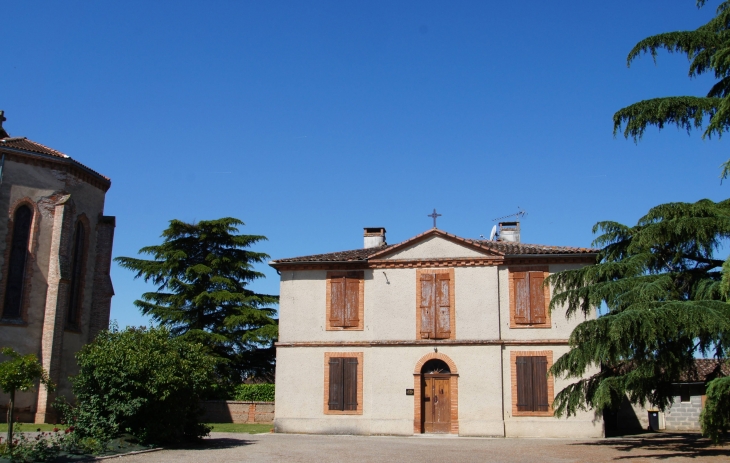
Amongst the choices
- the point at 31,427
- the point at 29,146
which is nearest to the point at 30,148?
the point at 29,146

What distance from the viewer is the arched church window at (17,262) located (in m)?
23.6

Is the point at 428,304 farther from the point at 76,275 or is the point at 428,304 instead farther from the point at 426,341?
the point at 76,275

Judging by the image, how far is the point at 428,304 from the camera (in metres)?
23.1

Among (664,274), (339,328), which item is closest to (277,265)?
(339,328)

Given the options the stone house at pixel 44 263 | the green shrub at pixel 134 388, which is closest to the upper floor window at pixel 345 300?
the green shrub at pixel 134 388

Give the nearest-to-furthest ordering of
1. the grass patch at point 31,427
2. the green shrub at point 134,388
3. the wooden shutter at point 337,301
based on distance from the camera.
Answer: the green shrub at point 134,388, the grass patch at point 31,427, the wooden shutter at point 337,301

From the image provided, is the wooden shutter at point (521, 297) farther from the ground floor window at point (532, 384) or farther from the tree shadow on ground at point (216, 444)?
the tree shadow on ground at point (216, 444)

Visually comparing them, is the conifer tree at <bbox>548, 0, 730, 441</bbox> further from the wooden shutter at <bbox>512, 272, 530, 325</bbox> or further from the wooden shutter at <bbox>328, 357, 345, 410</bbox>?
the wooden shutter at <bbox>328, 357, 345, 410</bbox>

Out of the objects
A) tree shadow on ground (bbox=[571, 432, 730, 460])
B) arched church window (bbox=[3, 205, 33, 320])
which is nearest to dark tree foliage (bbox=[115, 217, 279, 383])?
arched church window (bbox=[3, 205, 33, 320])

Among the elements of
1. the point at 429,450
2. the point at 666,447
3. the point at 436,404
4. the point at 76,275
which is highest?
the point at 76,275

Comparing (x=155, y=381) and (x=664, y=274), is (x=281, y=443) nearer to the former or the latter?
(x=155, y=381)

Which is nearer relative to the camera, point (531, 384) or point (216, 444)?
point (216, 444)

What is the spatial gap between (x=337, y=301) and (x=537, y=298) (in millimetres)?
6914

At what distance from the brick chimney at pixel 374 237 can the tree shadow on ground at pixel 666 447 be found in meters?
11.1
